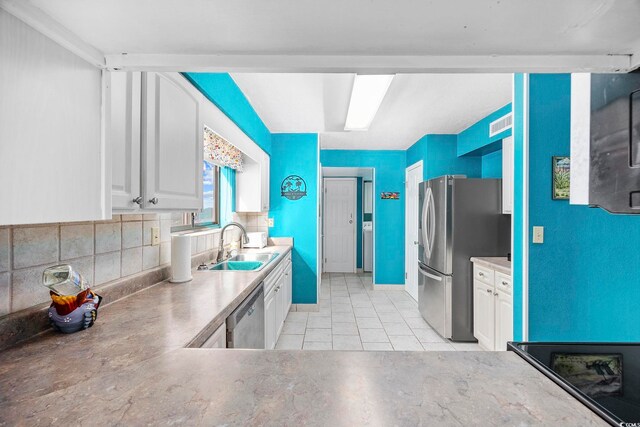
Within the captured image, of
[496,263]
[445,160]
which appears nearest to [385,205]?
[445,160]

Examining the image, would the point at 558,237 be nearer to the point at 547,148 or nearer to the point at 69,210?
the point at 547,148

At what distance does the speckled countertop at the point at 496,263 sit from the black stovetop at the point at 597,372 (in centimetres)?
150

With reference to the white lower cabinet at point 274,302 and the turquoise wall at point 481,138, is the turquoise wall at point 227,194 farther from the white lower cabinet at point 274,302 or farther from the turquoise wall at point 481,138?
the turquoise wall at point 481,138

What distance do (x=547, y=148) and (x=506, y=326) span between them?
1.45 meters

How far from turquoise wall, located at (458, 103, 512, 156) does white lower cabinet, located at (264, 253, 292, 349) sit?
112 inches

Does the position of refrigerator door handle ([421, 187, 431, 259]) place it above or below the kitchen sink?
above

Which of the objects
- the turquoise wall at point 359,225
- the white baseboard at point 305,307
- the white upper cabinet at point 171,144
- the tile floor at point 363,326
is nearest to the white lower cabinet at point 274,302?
the tile floor at point 363,326

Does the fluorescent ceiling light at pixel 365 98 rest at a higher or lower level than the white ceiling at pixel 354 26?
higher

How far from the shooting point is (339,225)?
21.4 feet

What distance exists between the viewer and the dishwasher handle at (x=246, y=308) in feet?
4.67

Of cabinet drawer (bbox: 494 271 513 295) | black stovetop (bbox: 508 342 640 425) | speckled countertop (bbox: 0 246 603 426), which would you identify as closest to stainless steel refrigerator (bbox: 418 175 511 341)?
cabinet drawer (bbox: 494 271 513 295)

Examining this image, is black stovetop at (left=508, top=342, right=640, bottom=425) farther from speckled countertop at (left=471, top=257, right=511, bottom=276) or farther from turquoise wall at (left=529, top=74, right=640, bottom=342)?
speckled countertop at (left=471, top=257, right=511, bottom=276)

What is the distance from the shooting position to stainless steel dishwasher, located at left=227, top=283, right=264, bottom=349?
142cm

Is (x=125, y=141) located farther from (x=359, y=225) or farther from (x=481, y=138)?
(x=359, y=225)
